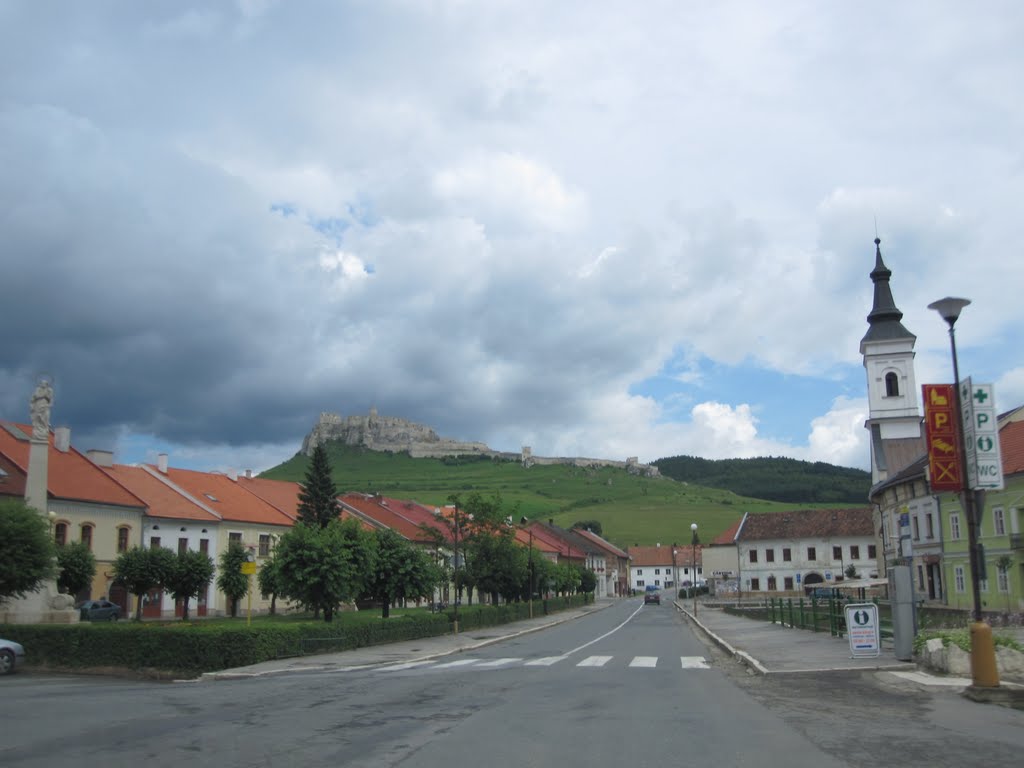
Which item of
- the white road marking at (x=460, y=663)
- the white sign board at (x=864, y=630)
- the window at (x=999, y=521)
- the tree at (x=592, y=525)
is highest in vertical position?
the tree at (x=592, y=525)

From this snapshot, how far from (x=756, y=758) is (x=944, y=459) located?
Answer: 44.3 ft

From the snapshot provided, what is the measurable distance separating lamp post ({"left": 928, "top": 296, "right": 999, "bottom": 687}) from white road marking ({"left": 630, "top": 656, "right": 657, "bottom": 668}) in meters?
8.95

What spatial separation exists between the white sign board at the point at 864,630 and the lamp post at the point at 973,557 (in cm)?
472

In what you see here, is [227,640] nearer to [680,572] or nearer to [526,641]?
[526,641]

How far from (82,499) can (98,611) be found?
7.59 metres

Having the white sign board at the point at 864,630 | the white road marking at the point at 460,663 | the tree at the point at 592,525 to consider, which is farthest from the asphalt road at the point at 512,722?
the tree at the point at 592,525

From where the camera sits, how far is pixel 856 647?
20125 millimetres

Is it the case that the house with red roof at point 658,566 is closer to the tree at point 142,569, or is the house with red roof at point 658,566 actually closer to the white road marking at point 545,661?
the tree at point 142,569

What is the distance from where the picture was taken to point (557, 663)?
75.7ft

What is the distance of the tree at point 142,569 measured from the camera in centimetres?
4319

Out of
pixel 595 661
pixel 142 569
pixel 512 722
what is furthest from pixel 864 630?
pixel 142 569

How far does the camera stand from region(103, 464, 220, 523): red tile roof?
53438mm

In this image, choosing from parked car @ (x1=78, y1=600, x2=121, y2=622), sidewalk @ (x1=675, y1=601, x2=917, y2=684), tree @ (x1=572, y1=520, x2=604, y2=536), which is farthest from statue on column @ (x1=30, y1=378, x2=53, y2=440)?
tree @ (x1=572, y1=520, x2=604, y2=536)

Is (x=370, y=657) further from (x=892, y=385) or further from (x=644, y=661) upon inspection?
(x=892, y=385)
